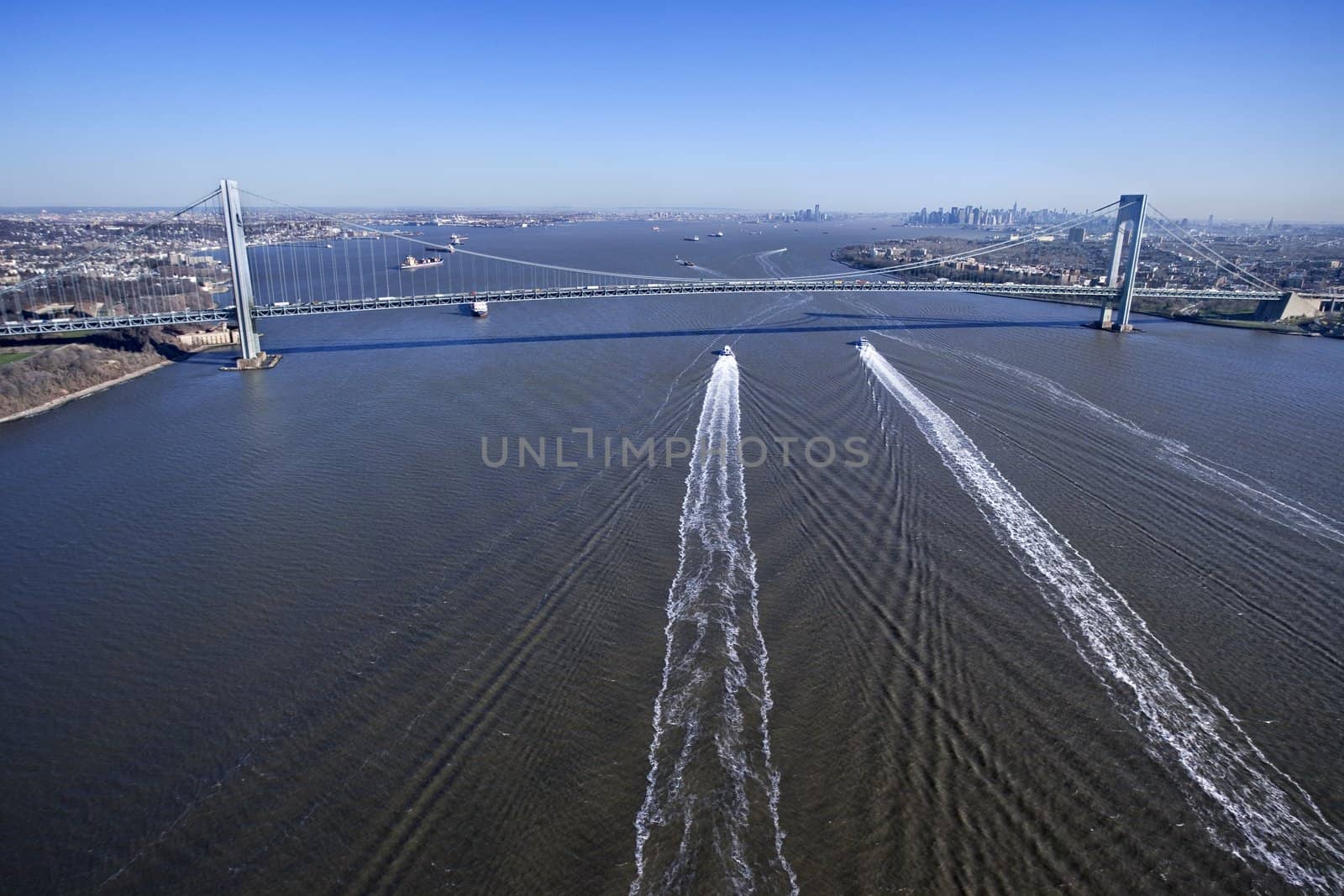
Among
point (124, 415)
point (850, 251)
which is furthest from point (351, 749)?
point (850, 251)

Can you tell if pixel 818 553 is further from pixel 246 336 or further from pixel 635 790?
pixel 246 336

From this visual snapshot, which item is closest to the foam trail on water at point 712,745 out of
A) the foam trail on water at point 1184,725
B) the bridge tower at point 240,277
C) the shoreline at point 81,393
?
the foam trail on water at point 1184,725

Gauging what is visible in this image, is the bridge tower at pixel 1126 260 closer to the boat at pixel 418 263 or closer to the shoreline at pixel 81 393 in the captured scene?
the shoreline at pixel 81 393

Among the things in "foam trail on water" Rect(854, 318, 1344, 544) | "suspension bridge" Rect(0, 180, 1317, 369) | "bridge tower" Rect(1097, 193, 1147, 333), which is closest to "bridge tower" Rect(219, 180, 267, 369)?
"suspension bridge" Rect(0, 180, 1317, 369)

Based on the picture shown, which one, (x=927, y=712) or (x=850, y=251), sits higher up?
(x=850, y=251)

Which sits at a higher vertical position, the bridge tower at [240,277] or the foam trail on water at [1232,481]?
the bridge tower at [240,277]

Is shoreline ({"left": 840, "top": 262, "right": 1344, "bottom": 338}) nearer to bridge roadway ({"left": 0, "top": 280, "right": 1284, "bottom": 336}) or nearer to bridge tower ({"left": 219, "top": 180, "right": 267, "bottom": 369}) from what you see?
bridge roadway ({"left": 0, "top": 280, "right": 1284, "bottom": 336})
